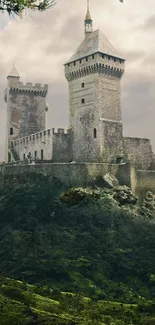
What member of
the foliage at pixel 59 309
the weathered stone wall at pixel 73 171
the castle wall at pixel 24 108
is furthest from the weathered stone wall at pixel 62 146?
the foliage at pixel 59 309

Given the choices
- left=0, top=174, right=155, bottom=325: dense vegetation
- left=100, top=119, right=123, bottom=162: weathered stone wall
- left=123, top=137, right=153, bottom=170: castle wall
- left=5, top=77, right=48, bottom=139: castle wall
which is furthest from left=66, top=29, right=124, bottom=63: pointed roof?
left=0, top=174, right=155, bottom=325: dense vegetation

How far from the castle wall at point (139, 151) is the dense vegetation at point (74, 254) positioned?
747 cm

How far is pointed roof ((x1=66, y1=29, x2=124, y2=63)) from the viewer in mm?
50188

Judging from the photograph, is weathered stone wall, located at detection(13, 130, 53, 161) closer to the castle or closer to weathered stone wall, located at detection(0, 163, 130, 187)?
the castle

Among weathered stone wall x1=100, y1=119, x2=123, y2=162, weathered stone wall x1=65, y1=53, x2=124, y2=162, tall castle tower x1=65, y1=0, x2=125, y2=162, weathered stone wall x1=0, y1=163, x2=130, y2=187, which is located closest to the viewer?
weathered stone wall x1=0, y1=163, x2=130, y2=187

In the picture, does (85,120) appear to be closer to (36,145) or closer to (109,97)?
(109,97)

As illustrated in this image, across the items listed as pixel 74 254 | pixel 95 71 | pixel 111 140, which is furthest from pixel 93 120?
pixel 74 254

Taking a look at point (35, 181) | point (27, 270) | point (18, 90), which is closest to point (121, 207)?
point (35, 181)

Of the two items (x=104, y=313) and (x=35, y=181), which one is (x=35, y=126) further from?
(x=104, y=313)

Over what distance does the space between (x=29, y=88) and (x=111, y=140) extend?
16432 millimetres

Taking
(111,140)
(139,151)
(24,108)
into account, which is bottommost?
(139,151)

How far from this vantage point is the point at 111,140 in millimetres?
49094

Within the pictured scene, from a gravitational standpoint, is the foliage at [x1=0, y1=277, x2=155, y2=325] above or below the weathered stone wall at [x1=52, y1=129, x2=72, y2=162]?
below

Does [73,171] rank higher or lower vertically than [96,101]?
lower
